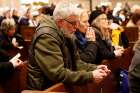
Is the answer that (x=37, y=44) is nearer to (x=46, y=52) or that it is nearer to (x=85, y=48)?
(x=46, y=52)

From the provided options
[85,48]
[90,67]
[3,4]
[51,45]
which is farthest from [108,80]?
[3,4]

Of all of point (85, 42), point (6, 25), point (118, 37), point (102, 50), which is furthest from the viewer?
point (118, 37)

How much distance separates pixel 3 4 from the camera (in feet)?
55.1

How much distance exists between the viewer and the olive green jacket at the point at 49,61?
3256 millimetres

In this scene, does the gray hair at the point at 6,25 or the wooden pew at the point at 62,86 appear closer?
the wooden pew at the point at 62,86

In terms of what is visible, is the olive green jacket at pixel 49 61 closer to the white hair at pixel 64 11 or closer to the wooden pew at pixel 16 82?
the white hair at pixel 64 11

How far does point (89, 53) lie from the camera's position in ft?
16.0

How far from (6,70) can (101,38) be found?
1814mm

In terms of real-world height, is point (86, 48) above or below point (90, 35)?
below

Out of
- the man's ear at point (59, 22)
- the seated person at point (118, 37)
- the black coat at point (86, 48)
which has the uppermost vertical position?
the man's ear at point (59, 22)

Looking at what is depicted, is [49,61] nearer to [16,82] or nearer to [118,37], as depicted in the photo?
[16,82]

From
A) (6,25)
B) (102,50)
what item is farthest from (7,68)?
(6,25)

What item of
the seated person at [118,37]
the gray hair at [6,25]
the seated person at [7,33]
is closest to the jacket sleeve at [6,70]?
the seated person at [7,33]

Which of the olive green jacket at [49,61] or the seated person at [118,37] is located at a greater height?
the olive green jacket at [49,61]
